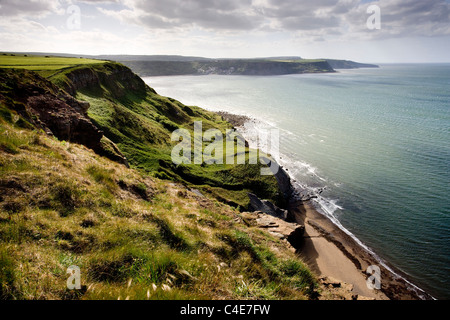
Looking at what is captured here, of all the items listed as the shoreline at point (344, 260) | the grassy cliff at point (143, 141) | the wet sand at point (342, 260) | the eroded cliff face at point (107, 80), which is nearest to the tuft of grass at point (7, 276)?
the grassy cliff at point (143, 141)

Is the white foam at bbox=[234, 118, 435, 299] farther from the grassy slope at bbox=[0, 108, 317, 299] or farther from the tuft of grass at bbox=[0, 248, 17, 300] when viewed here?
the tuft of grass at bbox=[0, 248, 17, 300]

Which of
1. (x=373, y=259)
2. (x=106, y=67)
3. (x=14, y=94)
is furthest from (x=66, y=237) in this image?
(x=106, y=67)

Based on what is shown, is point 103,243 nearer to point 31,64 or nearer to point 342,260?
point 342,260

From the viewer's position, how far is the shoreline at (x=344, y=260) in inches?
899

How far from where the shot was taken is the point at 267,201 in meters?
33.0

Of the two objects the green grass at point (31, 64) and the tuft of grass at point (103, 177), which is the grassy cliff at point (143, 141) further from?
the tuft of grass at point (103, 177)

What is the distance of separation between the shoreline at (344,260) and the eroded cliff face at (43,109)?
70.7 feet

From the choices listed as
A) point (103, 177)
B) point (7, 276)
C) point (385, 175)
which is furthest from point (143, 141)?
point (385, 175)

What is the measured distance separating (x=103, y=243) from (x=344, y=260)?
2730 centimetres

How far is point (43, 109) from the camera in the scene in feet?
57.9

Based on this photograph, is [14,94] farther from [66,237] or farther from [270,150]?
[270,150]

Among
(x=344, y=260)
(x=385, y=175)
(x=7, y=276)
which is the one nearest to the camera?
(x=7, y=276)

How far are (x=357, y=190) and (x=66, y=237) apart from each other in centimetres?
4368
